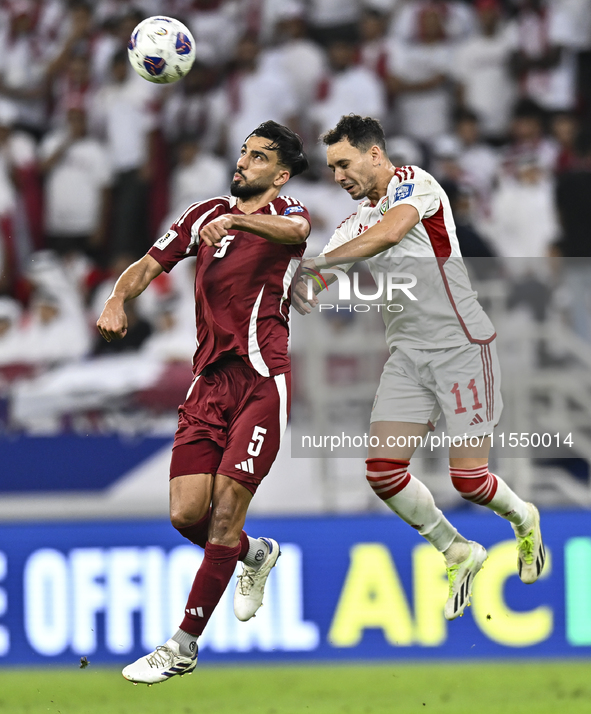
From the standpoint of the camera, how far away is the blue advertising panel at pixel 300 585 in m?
8.77

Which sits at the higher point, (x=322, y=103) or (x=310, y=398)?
(x=322, y=103)

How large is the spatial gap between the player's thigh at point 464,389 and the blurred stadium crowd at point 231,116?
4731 millimetres

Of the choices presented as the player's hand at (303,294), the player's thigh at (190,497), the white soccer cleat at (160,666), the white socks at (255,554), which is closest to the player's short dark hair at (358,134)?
the player's hand at (303,294)

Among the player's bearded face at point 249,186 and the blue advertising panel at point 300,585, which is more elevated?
the player's bearded face at point 249,186

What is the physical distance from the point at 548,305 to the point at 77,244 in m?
5.38

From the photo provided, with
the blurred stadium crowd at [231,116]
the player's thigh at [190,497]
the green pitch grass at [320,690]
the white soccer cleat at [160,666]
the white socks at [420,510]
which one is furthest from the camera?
the blurred stadium crowd at [231,116]

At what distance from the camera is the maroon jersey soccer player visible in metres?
5.54

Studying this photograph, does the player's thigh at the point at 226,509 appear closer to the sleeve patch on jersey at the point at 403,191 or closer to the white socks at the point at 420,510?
the white socks at the point at 420,510

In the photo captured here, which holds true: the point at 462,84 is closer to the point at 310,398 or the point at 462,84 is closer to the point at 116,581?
the point at 310,398

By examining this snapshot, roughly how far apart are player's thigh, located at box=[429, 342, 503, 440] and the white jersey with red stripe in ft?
0.23

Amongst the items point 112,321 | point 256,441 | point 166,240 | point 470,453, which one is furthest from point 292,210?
point 470,453

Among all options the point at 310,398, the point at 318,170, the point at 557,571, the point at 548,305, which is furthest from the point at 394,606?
the point at 318,170

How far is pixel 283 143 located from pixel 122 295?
1.10m

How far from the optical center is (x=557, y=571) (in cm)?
883
